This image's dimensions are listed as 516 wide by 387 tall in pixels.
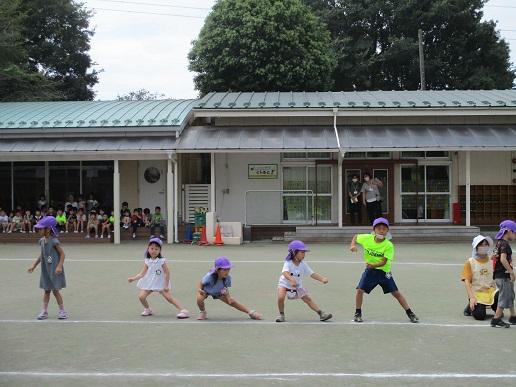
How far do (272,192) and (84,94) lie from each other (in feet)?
85.3

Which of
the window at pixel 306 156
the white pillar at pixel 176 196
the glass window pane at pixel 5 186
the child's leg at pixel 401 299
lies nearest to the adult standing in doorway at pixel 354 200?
the window at pixel 306 156

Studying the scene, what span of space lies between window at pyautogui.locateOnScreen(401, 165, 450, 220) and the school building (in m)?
0.04

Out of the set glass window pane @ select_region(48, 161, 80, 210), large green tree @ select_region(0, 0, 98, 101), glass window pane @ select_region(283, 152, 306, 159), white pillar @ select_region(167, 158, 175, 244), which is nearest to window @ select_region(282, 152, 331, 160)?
glass window pane @ select_region(283, 152, 306, 159)

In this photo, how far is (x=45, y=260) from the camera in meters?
8.68

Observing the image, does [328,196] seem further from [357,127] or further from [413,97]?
[413,97]

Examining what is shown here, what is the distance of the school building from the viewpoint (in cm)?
2027

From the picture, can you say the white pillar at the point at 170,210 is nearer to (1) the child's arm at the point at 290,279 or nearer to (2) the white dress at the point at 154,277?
(2) the white dress at the point at 154,277

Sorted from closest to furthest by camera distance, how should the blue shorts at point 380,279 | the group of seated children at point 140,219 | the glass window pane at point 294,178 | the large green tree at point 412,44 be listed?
the blue shorts at point 380,279, the group of seated children at point 140,219, the glass window pane at point 294,178, the large green tree at point 412,44

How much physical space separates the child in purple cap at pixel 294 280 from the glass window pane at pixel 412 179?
14293mm

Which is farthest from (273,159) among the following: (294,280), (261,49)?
(294,280)

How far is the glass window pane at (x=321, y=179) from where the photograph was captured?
71.7ft

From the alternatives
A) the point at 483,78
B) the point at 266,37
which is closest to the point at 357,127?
the point at 266,37

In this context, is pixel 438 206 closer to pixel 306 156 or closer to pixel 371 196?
pixel 371 196

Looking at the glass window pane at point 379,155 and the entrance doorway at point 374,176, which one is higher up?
the glass window pane at point 379,155
